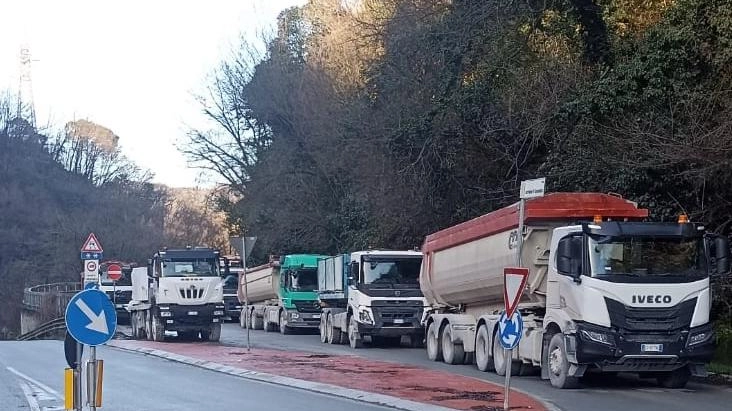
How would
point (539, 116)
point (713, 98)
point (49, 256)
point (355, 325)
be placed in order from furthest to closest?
1. point (49, 256)
2. point (355, 325)
3. point (539, 116)
4. point (713, 98)

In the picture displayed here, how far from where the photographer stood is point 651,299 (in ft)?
60.0

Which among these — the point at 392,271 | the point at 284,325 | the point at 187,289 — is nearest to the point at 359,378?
the point at 392,271

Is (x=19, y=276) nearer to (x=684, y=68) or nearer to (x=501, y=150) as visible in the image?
(x=501, y=150)

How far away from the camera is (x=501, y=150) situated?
3284 cm

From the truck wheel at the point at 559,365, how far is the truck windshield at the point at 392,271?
40.3 feet

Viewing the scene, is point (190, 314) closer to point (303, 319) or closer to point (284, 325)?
point (303, 319)

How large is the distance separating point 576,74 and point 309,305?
17.2 meters

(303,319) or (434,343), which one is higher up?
(303,319)

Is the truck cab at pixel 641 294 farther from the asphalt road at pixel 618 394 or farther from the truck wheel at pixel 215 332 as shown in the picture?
the truck wheel at pixel 215 332

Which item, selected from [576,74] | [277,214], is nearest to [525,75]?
[576,74]

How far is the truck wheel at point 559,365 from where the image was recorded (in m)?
19.0

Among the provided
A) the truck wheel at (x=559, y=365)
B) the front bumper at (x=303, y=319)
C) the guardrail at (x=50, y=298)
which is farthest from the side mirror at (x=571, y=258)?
the guardrail at (x=50, y=298)

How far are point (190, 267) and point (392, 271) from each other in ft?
25.7

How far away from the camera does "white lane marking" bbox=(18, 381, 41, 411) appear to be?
1753 centimetres
